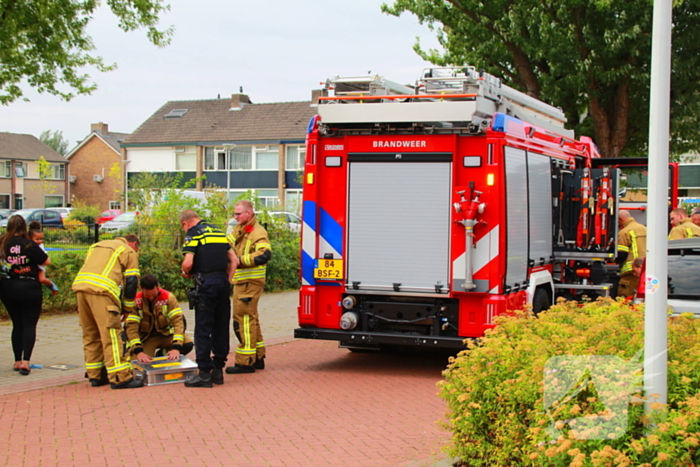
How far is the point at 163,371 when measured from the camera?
326 inches

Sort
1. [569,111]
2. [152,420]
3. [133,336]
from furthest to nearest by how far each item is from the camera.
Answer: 1. [569,111]
2. [133,336]
3. [152,420]

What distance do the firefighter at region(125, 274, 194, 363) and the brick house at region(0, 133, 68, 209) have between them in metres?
59.9

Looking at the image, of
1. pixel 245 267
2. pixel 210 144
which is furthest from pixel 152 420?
pixel 210 144

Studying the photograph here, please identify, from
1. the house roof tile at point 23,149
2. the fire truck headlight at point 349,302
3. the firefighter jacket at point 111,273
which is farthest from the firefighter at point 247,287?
the house roof tile at point 23,149

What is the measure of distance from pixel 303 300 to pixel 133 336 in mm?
1973

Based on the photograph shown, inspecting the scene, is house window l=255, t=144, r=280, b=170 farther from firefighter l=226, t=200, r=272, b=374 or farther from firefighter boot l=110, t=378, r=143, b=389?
firefighter boot l=110, t=378, r=143, b=389

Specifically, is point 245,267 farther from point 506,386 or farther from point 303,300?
point 506,386

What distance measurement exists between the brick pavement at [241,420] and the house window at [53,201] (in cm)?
6241

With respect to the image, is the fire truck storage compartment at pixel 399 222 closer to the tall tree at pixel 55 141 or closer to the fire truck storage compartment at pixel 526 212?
the fire truck storage compartment at pixel 526 212

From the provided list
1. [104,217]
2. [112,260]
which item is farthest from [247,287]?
[104,217]

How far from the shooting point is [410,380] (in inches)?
345

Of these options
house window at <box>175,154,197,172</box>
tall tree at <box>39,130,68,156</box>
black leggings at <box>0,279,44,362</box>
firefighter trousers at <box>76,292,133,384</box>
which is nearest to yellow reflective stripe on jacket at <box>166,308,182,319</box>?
firefighter trousers at <box>76,292,133,384</box>

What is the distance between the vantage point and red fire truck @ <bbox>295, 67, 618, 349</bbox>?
8.48m

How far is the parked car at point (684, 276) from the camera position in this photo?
7043mm
